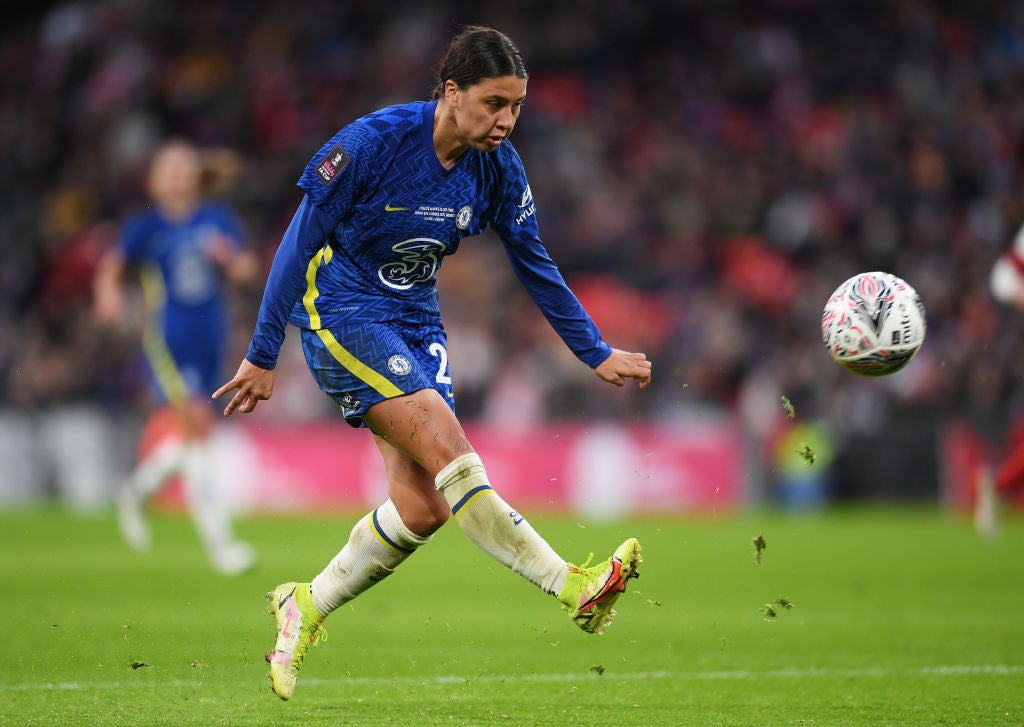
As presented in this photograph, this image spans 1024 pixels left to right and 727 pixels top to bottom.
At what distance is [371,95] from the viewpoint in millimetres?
20625

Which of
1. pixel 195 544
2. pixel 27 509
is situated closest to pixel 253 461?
pixel 27 509

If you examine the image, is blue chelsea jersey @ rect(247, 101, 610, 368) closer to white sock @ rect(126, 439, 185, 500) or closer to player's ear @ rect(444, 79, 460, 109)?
player's ear @ rect(444, 79, 460, 109)

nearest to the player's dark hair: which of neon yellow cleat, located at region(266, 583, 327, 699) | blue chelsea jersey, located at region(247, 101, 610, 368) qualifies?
blue chelsea jersey, located at region(247, 101, 610, 368)

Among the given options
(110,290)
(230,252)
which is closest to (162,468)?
(110,290)

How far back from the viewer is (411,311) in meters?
5.45

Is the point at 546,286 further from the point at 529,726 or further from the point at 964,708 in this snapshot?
the point at 964,708

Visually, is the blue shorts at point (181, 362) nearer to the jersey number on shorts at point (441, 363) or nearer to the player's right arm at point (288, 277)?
the jersey number on shorts at point (441, 363)

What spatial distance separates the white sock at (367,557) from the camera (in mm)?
5438

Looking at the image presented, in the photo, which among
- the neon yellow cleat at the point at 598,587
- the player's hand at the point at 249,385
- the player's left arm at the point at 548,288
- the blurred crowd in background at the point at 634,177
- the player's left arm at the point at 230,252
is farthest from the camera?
the blurred crowd in background at the point at 634,177

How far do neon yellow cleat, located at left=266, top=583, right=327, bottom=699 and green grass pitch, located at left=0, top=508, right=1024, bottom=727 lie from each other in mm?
100

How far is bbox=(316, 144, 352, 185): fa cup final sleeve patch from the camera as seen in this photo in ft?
16.7

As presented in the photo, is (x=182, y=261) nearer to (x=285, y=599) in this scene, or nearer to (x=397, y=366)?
(x=285, y=599)

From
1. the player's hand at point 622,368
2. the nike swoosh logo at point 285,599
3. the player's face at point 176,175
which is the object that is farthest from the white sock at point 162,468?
the player's hand at point 622,368

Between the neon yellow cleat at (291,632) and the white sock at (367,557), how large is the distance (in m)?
0.05
